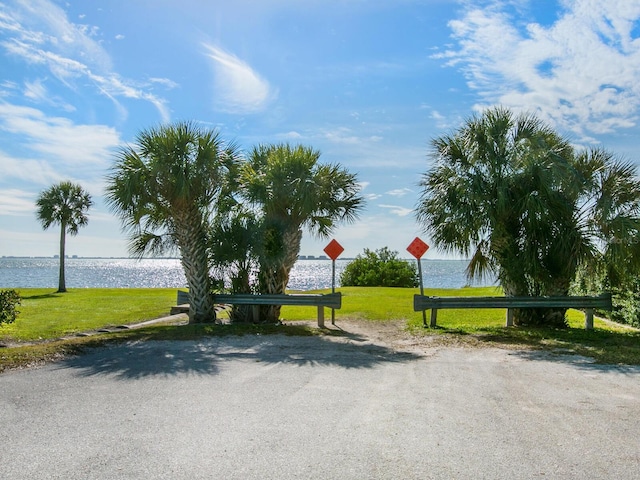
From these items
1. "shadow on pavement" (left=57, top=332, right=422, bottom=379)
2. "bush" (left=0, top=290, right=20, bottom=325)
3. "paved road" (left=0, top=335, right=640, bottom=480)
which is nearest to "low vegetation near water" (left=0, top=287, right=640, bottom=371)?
"bush" (left=0, top=290, right=20, bottom=325)

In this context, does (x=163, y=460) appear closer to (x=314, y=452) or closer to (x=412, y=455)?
(x=314, y=452)

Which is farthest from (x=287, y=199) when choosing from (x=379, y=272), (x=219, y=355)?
(x=379, y=272)

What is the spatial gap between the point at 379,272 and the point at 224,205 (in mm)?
24715

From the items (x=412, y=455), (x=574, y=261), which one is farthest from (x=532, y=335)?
(x=412, y=455)

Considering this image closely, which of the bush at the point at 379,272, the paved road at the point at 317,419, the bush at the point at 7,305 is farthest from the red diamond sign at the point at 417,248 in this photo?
the bush at the point at 379,272

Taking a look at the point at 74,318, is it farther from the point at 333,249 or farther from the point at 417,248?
the point at 417,248

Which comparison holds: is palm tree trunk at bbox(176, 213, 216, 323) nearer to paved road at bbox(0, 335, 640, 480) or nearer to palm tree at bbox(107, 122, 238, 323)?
palm tree at bbox(107, 122, 238, 323)

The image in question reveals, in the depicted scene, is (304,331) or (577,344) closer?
(577,344)

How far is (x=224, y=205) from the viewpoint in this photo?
1452cm

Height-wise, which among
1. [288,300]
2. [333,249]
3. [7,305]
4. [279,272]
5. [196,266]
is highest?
[333,249]

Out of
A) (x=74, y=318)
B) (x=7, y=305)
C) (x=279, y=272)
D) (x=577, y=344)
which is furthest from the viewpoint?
(x=74, y=318)

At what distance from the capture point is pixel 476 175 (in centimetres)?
1309

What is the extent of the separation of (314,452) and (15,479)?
7.47 feet

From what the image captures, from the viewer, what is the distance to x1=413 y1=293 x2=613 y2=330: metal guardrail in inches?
500
